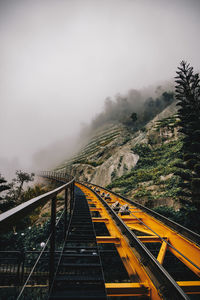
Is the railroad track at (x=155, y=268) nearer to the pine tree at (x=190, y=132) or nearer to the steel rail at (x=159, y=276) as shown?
the steel rail at (x=159, y=276)

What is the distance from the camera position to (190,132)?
10398mm

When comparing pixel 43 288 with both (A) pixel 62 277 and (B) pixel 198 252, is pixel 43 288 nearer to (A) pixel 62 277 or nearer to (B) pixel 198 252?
(A) pixel 62 277

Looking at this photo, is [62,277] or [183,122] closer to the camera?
[62,277]

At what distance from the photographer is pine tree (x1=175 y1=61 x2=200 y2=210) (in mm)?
9398

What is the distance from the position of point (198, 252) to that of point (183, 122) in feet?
33.2

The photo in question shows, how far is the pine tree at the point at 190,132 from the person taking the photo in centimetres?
940

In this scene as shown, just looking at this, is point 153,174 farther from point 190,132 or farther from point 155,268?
point 155,268

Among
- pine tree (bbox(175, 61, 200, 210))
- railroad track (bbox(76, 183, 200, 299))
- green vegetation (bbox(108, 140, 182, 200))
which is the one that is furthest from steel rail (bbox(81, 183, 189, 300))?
green vegetation (bbox(108, 140, 182, 200))

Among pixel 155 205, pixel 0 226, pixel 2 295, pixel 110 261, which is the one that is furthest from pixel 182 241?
pixel 155 205

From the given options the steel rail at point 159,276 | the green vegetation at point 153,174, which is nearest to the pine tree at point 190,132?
the green vegetation at point 153,174

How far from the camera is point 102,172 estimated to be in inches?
1289

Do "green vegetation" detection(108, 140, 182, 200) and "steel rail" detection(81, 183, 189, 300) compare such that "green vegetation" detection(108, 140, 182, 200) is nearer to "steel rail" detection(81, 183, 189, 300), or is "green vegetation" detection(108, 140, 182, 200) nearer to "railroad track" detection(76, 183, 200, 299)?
"railroad track" detection(76, 183, 200, 299)

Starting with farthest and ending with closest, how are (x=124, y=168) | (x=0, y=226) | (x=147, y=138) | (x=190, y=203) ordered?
(x=147, y=138) → (x=124, y=168) → (x=190, y=203) → (x=0, y=226)

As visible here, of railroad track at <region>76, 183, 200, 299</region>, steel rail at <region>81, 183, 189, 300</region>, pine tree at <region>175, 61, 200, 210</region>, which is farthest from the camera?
pine tree at <region>175, 61, 200, 210</region>
